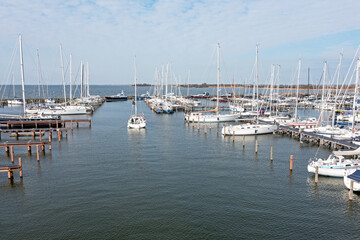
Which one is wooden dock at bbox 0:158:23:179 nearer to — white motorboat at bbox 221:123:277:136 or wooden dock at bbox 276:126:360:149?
white motorboat at bbox 221:123:277:136

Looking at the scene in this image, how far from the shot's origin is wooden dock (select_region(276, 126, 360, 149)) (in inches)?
1736

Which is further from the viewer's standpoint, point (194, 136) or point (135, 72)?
point (135, 72)

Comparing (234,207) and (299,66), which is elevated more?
(299,66)

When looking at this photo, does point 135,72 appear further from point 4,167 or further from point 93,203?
point 93,203

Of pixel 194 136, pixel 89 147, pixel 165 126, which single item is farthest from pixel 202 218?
pixel 165 126

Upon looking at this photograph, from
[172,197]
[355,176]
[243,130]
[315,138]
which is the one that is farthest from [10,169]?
[315,138]

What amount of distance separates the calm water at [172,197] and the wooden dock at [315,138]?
206cm

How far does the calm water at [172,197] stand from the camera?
863 inches

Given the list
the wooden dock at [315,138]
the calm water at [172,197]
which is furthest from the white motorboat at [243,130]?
the calm water at [172,197]

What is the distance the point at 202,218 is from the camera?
23531 millimetres

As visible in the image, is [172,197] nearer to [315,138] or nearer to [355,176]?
[355,176]

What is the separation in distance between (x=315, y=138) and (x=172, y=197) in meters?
33.5

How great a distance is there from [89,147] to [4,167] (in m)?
17.1

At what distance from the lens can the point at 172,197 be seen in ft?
90.3
